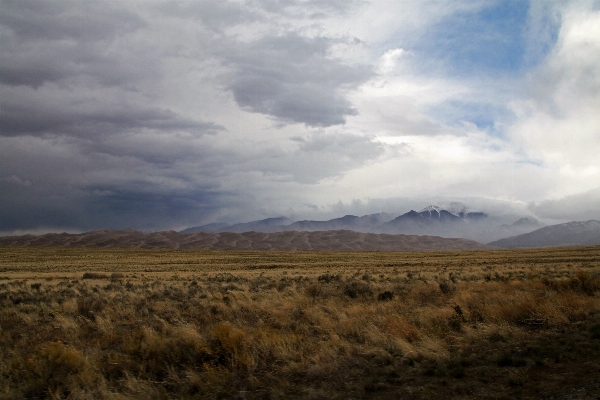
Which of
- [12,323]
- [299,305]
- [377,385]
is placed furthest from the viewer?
[299,305]

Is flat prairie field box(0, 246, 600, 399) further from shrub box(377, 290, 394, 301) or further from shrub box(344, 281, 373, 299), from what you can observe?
shrub box(344, 281, 373, 299)

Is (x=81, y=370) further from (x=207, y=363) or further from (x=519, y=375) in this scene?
(x=519, y=375)

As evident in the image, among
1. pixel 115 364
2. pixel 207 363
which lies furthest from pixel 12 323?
pixel 207 363

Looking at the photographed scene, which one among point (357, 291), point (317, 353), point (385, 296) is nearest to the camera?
point (317, 353)

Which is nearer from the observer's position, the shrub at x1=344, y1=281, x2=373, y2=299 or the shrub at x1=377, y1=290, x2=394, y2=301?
the shrub at x1=377, y1=290, x2=394, y2=301

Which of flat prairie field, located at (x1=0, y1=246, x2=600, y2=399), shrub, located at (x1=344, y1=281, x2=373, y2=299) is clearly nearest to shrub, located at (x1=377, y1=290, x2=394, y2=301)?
shrub, located at (x1=344, y1=281, x2=373, y2=299)

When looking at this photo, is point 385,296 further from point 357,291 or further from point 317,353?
point 317,353

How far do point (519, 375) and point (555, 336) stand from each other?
327cm

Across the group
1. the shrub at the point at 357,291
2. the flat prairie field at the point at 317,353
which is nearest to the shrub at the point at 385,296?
the shrub at the point at 357,291

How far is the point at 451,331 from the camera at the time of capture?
10.8m

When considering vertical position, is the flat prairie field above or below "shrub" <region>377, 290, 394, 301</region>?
above

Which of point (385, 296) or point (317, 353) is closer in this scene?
point (317, 353)

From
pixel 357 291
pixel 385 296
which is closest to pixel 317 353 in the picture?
pixel 385 296

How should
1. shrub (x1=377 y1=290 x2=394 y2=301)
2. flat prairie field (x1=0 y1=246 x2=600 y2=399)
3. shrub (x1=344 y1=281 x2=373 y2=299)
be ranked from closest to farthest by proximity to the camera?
flat prairie field (x1=0 y1=246 x2=600 y2=399) < shrub (x1=377 y1=290 x2=394 y2=301) < shrub (x1=344 y1=281 x2=373 y2=299)
